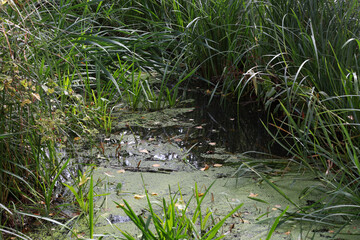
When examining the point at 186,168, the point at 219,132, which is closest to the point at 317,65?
the point at 219,132

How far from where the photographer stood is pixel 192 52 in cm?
420

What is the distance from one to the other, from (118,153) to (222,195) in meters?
0.83

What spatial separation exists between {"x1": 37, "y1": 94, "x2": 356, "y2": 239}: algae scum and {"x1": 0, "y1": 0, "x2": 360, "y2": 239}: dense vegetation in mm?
135

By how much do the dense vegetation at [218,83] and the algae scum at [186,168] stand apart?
13 cm

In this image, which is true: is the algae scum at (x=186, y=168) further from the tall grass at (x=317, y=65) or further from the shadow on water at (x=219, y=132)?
the tall grass at (x=317, y=65)

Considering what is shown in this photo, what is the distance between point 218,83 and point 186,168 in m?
0.94

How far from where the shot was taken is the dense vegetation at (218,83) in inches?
80.4

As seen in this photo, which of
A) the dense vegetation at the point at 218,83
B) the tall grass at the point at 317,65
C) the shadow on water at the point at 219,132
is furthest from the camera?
the shadow on water at the point at 219,132

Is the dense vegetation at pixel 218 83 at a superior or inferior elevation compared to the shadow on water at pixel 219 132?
superior

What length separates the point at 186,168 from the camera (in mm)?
2703

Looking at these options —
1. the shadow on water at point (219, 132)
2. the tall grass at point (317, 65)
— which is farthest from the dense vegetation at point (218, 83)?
the shadow on water at point (219, 132)

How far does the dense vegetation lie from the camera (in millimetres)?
2043

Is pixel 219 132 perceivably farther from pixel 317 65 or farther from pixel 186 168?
pixel 317 65

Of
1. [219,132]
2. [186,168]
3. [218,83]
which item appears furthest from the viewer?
[218,83]
